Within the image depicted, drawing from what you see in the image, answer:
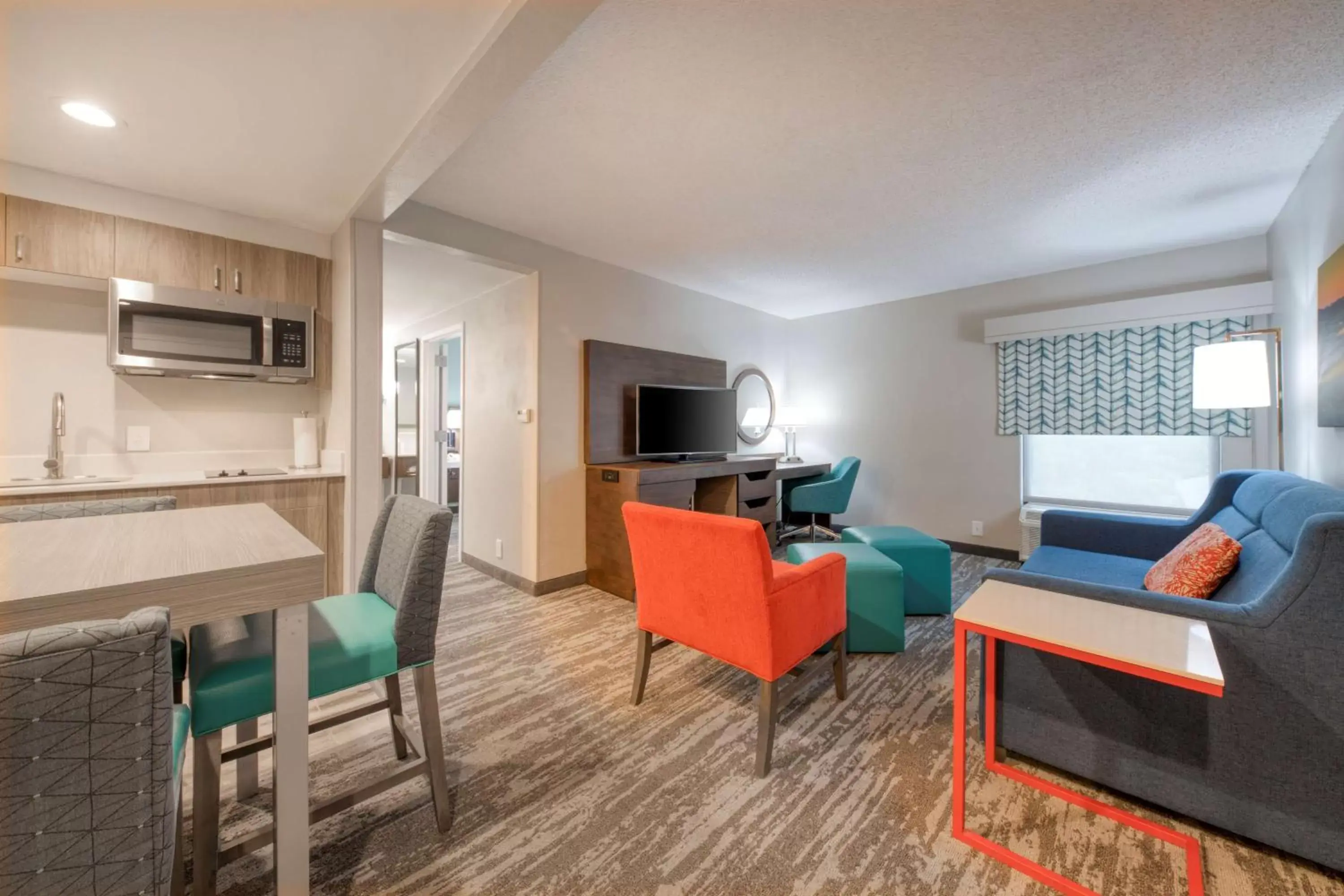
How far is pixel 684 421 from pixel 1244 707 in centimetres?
333

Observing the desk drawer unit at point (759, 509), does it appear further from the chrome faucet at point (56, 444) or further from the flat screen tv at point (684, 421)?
the chrome faucet at point (56, 444)

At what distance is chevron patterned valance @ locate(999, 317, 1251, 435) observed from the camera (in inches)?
139

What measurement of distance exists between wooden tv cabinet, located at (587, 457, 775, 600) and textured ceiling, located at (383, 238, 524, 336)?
1604 mm

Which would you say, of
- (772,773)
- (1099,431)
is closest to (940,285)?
(1099,431)

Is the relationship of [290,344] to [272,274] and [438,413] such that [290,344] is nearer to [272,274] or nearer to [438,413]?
[272,274]

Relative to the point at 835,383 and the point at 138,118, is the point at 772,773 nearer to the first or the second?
the point at 138,118

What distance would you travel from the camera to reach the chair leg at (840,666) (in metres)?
2.11

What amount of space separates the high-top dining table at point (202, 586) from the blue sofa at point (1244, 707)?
2025 millimetres

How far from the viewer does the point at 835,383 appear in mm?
5406

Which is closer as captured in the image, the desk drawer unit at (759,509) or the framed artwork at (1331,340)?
the framed artwork at (1331,340)

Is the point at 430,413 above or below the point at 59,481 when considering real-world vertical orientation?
above

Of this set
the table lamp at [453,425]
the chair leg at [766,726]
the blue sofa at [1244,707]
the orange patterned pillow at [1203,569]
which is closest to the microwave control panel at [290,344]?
the chair leg at [766,726]

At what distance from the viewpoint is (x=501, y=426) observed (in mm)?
3885

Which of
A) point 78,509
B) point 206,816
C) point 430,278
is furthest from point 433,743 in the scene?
point 430,278
